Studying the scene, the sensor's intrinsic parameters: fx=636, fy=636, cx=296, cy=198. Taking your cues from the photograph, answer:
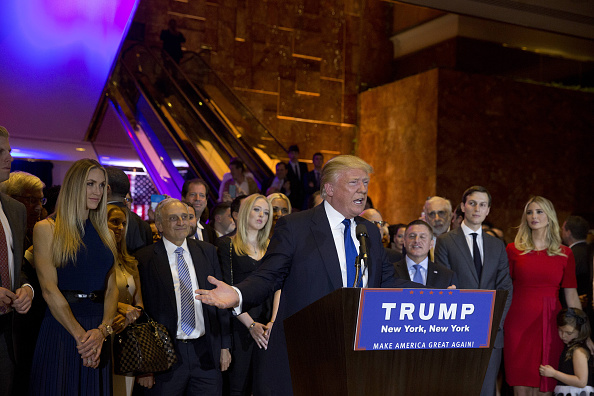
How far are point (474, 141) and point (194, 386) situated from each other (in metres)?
8.21

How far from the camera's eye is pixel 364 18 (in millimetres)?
13680

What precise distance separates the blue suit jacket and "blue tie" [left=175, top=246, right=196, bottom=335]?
120 centimetres

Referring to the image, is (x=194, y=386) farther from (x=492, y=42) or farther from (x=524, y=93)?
(x=492, y=42)

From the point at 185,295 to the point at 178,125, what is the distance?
222 inches

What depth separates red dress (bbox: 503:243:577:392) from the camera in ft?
15.4

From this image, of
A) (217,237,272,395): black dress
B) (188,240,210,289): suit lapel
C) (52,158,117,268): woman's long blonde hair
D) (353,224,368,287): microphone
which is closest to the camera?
(353,224,368,287): microphone

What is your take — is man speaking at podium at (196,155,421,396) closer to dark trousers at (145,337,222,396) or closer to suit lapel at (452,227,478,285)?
dark trousers at (145,337,222,396)

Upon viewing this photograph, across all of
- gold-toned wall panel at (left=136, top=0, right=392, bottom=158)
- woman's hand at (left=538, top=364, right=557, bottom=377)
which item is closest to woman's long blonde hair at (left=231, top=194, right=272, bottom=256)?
woman's hand at (left=538, top=364, right=557, bottom=377)

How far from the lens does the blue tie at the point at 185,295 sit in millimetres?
3816

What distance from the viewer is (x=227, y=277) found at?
169 inches

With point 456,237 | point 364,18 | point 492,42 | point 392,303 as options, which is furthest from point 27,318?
point 364,18

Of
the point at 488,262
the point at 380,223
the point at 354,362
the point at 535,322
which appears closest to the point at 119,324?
the point at 354,362

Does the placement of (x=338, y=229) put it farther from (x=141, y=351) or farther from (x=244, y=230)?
(x=244, y=230)

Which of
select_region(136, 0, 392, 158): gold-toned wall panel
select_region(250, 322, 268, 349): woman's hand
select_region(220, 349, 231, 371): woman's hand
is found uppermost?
select_region(136, 0, 392, 158): gold-toned wall panel
